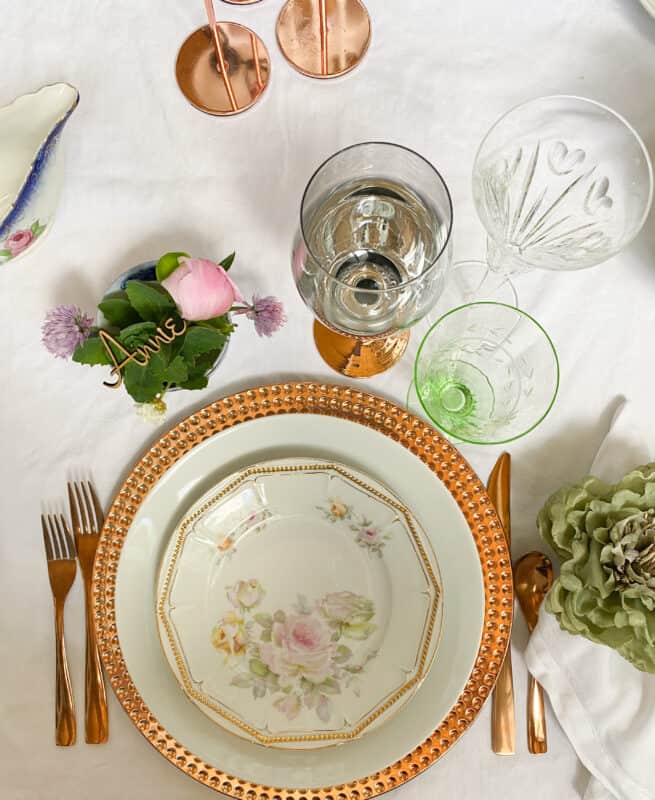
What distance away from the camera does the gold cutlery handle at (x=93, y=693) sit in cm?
61

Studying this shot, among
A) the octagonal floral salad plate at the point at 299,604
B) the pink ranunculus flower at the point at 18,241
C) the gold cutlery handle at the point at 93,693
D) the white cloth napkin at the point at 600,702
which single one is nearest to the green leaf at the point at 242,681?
the octagonal floral salad plate at the point at 299,604

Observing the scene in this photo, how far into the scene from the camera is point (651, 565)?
0.55 metres

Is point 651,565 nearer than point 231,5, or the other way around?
point 651,565

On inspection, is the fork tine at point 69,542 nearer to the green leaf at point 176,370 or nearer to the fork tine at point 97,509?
the fork tine at point 97,509

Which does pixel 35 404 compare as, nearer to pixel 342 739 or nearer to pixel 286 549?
pixel 286 549

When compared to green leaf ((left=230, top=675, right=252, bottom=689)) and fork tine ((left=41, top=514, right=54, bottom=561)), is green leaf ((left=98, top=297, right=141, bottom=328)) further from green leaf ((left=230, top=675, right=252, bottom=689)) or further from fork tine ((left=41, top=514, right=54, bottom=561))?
green leaf ((left=230, top=675, right=252, bottom=689))

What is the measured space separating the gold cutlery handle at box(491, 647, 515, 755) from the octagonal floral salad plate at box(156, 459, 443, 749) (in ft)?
0.23

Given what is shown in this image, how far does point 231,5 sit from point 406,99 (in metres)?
0.17

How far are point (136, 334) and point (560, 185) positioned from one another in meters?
0.36

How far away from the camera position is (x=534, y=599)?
2.02 feet

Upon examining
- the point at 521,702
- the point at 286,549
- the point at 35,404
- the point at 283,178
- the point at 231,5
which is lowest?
the point at 521,702

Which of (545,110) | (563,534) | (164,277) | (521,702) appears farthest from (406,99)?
(521,702)

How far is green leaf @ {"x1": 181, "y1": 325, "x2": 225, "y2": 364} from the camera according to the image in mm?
543

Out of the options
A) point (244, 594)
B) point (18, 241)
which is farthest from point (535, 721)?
point (18, 241)
